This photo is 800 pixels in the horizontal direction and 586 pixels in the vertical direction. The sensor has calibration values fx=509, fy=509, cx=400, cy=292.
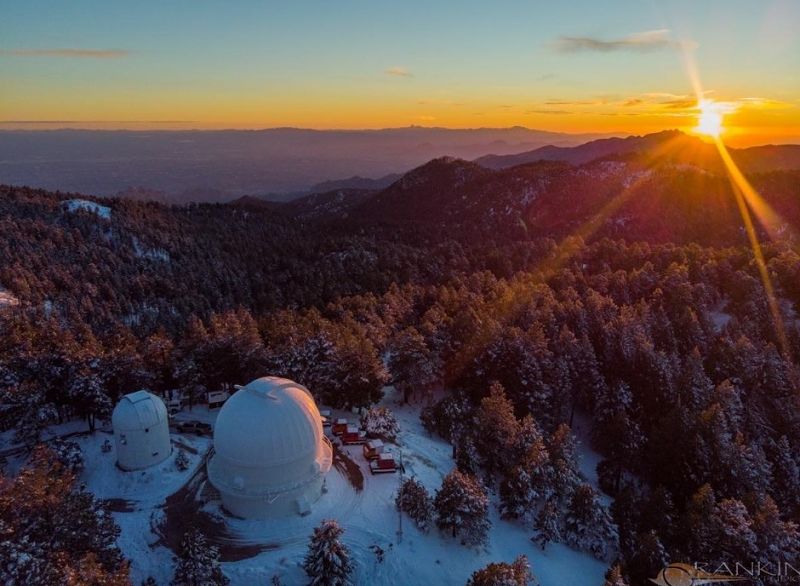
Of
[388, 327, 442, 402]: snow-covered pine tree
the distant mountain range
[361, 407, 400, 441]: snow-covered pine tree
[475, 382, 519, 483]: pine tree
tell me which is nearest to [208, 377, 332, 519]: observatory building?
[361, 407, 400, 441]: snow-covered pine tree

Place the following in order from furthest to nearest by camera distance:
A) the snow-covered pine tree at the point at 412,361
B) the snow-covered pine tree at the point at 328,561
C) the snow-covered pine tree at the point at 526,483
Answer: the snow-covered pine tree at the point at 412,361, the snow-covered pine tree at the point at 526,483, the snow-covered pine tree at the point at 328,561

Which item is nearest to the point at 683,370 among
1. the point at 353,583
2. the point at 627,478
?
the point at 627,478

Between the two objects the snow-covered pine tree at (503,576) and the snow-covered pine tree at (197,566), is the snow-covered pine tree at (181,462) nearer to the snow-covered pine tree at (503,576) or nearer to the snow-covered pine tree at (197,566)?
the snow-covered pine tree at (197,566)

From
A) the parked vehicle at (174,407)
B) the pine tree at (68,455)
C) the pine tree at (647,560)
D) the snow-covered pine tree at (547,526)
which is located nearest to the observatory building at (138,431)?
the pine tree at (68,455)

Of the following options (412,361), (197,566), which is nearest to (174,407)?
(412,361)

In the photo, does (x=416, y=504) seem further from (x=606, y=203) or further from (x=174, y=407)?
(x=606, y=203)

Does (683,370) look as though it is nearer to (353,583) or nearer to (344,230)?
(353,583)
